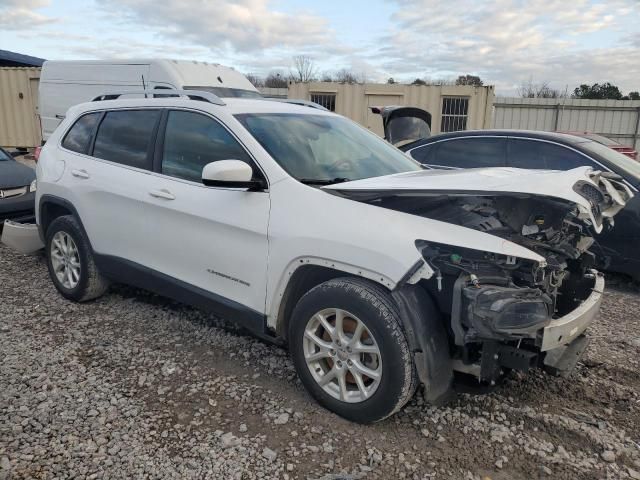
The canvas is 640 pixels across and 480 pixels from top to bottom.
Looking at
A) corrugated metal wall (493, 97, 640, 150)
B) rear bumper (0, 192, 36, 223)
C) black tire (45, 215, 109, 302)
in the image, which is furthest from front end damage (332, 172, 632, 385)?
corrugated metal wall (493, 97, 640, 150)

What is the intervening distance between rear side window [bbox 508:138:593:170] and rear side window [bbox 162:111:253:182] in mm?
3748

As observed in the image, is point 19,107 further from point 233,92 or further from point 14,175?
point 14,175

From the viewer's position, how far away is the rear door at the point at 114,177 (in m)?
4.02

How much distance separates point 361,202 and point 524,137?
12.6ft

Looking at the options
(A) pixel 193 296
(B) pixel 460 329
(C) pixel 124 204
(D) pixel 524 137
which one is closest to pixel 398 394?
(B) pixel 460 329

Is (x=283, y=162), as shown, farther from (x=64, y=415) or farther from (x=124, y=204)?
(x=64, y=415)

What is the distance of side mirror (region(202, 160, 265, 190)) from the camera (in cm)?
308

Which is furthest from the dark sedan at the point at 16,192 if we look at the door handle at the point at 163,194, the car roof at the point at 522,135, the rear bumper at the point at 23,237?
the car roof at the point at 522,135

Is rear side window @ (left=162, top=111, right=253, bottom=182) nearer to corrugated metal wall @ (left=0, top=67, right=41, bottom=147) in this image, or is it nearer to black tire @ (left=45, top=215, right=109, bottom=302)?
black tire @ (left=45, top=215, right=109, bottom=302)

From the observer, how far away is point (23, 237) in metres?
5.39

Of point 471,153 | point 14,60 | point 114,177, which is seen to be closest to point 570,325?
point 114,177

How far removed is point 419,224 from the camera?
278 cm

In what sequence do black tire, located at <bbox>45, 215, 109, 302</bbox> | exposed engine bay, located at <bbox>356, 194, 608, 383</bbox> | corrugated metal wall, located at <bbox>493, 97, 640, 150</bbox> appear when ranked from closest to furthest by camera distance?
1. exposed engine bay, located at <bbox>356, 194, 608, 383</bbox>
2. black tire, located at <bbox>45, 215, 109, 302</bbox>
3. corrugated metal wall, located at <bbox>493, 97, 640, 150</bbox>

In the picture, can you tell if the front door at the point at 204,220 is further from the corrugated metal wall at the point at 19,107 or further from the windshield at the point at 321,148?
the corrugated metal wall at the point at 19,107
